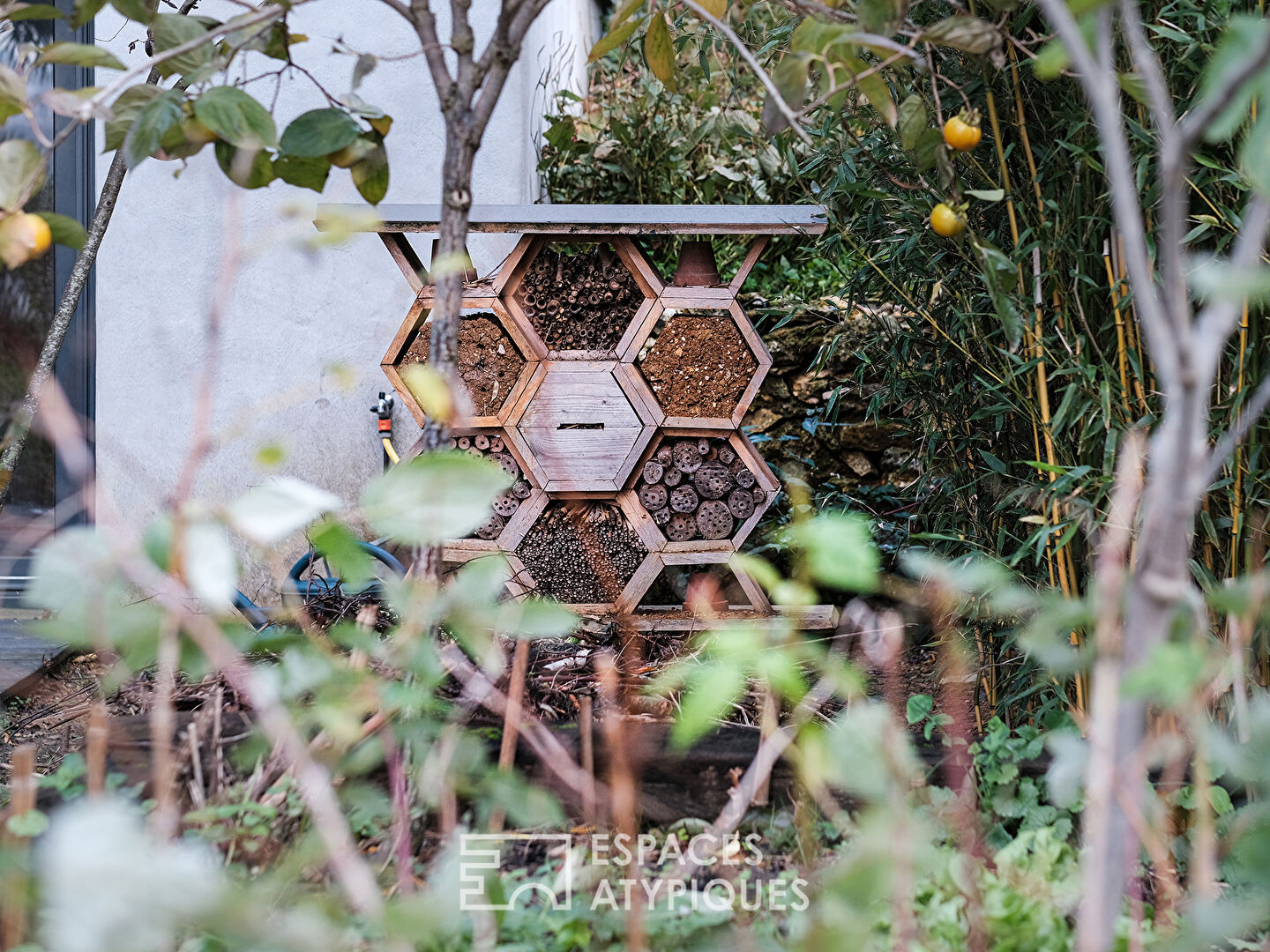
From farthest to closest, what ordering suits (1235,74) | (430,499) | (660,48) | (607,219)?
(607,219) → (660,48) → (430,499) → (1235,74)

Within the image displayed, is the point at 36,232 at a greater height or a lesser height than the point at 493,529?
greater

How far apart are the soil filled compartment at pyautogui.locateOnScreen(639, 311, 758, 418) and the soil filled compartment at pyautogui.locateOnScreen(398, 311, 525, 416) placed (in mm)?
385

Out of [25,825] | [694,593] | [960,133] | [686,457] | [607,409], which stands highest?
[960,133]

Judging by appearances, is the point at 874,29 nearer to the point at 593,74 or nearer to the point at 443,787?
the point at 443,787

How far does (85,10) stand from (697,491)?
6.85 feet

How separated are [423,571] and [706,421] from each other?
1930 mm

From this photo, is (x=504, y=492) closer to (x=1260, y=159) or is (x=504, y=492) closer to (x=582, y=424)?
(x=582, y=424)

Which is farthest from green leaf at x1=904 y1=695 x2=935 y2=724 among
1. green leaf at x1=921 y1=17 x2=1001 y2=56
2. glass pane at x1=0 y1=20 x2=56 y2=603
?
→ glass pane at x1=0 y1=20 x2=56 y2=603

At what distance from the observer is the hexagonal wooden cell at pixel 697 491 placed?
285cm

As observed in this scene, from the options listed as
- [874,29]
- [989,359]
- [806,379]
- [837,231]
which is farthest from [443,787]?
[806,379]

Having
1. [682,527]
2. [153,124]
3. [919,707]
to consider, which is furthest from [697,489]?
[153,124]

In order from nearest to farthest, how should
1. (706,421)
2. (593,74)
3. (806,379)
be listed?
(706,421)
(806,379)
(593,74)

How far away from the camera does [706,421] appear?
2832 millimetres

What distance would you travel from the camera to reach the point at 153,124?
37.1 inches
